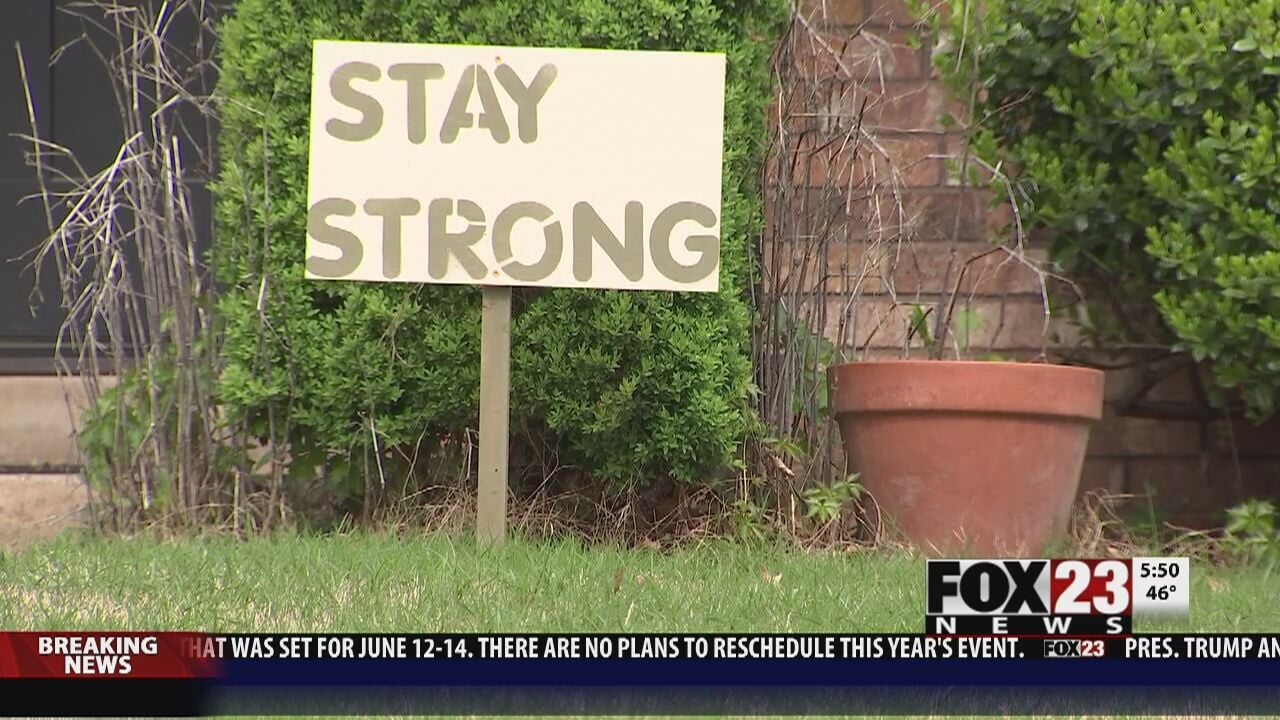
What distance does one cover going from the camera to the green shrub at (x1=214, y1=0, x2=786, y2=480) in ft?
13.8

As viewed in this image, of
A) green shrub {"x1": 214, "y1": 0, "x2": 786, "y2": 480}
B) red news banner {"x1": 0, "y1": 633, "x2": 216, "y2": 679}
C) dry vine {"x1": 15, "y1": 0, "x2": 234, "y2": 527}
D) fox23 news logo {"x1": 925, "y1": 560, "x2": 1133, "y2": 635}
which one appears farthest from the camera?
dry vine {"x1": 15, "y1": 0, "x2": 234, "y2": 527}

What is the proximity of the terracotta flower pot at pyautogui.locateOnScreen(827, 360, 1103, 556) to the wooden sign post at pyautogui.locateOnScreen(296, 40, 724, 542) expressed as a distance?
727 mm

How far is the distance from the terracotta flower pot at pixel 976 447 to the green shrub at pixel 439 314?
0.47m

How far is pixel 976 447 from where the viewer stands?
427cm

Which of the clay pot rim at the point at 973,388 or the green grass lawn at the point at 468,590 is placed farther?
the clay pot rim at the point at 973,388

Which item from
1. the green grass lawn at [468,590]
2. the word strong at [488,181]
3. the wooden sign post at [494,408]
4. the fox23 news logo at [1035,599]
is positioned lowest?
the green grass lawn at [468,590]

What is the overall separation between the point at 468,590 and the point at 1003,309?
2.54 m

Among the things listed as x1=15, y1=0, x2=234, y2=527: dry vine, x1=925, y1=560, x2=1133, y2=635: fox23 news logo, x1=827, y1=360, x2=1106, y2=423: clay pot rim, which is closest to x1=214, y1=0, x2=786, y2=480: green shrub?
x1=15, y1=0, x2=234, y2=527: dry vine

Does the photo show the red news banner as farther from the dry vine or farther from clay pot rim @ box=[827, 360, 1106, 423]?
clay pot rim @ box=[827, 360, 1106, 423]

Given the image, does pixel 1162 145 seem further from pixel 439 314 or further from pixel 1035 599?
pixel 1035 599

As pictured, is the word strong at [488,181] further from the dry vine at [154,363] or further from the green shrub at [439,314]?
the dry vine at [154,363]

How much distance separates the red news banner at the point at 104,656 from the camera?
8.20ft

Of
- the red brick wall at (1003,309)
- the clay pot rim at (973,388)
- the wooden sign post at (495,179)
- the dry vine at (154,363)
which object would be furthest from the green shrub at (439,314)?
the red brick wall at (1003,309)

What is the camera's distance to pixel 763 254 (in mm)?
4535
